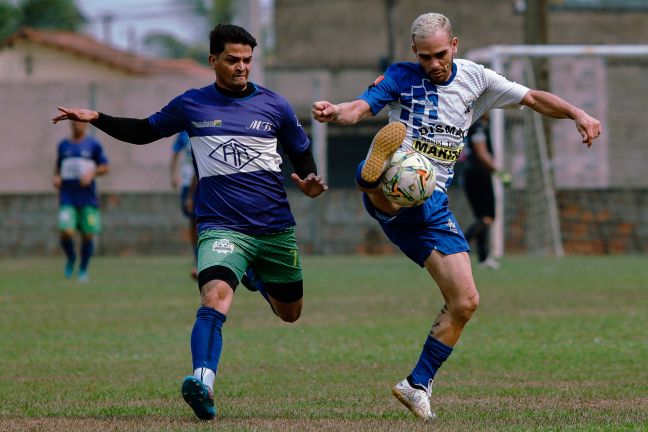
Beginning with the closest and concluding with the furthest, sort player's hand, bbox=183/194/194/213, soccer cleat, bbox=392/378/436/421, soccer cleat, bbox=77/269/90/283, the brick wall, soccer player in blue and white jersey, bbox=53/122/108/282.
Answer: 1. soccer cleat, bbox=392/378/436/421
2. player's hand, bbox=183/194/194/213
3. soccer cleat, bbox=77/269/90/283
4. soccer player in blue and white jersey, bbox=53/122/108/282
5. the brick wall

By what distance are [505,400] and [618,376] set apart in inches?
52.1

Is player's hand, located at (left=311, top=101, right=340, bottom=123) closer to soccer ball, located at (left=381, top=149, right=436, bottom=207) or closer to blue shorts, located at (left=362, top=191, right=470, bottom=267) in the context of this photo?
soccer ball, located at (left=381, top=149, right=436, bottom=207)

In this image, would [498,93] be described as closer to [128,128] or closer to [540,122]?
[128,128]

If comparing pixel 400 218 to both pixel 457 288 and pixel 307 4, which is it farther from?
pixel 307 4

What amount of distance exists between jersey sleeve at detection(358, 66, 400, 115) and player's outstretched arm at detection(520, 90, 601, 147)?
2.50 feet

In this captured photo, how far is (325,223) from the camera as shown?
983 inches

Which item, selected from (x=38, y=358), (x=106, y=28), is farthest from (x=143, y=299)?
(x=106, y=28)

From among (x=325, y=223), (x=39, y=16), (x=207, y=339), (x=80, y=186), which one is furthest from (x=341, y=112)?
(x=39, y=16)

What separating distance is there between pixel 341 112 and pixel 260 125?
82 cm

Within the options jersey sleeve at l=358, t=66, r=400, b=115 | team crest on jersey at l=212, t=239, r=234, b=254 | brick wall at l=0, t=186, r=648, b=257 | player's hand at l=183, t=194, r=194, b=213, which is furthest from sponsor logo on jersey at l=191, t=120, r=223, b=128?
brick wall at l=0, t=186, r=648, b=257

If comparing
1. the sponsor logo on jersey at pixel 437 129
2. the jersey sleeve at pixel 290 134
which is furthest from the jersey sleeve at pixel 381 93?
the jersey sleeve at pixel 290 134

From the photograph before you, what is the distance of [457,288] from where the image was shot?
727 cm

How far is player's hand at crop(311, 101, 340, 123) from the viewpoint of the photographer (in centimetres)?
676

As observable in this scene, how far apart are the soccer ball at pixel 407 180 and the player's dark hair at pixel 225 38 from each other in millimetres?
1121
